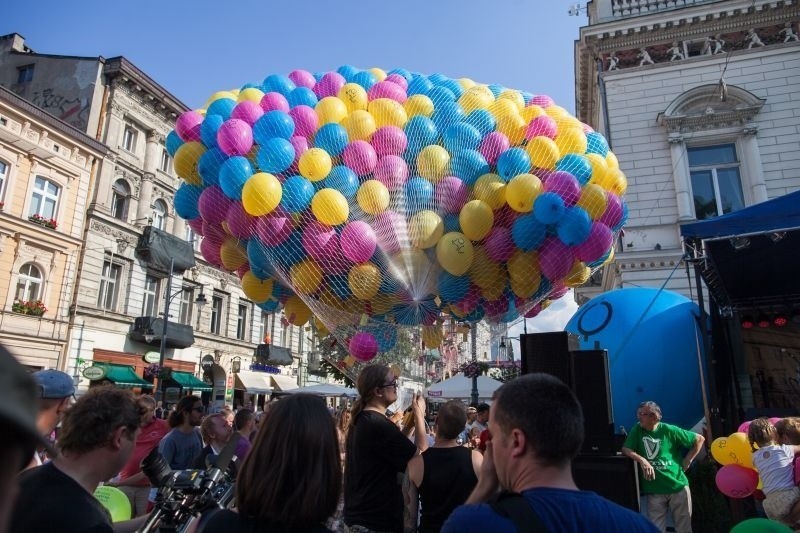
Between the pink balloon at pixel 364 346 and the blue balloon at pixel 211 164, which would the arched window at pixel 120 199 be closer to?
the blue balloon at pixel 211 164

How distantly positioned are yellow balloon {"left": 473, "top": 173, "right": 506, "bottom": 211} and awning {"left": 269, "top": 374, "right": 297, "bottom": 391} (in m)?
28.6

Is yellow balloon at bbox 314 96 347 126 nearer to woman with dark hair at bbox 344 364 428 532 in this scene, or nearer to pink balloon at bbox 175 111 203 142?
pink balloon at bbox 175 111 203 142

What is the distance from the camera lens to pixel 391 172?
5.25 metres

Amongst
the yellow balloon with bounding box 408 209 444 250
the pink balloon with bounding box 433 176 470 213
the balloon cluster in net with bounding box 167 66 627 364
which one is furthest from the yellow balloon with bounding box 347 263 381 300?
the pink balloon with bounding box 433 176 470 213

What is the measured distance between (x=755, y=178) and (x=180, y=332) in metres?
23.3

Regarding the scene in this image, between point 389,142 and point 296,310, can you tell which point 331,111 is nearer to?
point 389,142

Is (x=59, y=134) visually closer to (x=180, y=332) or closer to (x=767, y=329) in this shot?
(x=180, y=332)

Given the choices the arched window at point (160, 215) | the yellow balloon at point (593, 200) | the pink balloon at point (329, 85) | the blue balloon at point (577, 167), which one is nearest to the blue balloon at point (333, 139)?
the pink balloon at point (329, 85)

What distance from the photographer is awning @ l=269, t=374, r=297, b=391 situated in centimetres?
3240

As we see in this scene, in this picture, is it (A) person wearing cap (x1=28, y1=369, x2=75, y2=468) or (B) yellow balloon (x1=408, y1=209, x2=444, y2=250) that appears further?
(B) yellow balloon (x1=408, y1=209, x2=444, y2=250)

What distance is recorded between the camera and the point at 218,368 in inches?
1118

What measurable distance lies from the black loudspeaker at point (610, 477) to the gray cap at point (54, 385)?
352 centimetres

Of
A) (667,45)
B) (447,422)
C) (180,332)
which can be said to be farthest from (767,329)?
(180,332)

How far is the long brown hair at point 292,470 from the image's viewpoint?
1692mm
